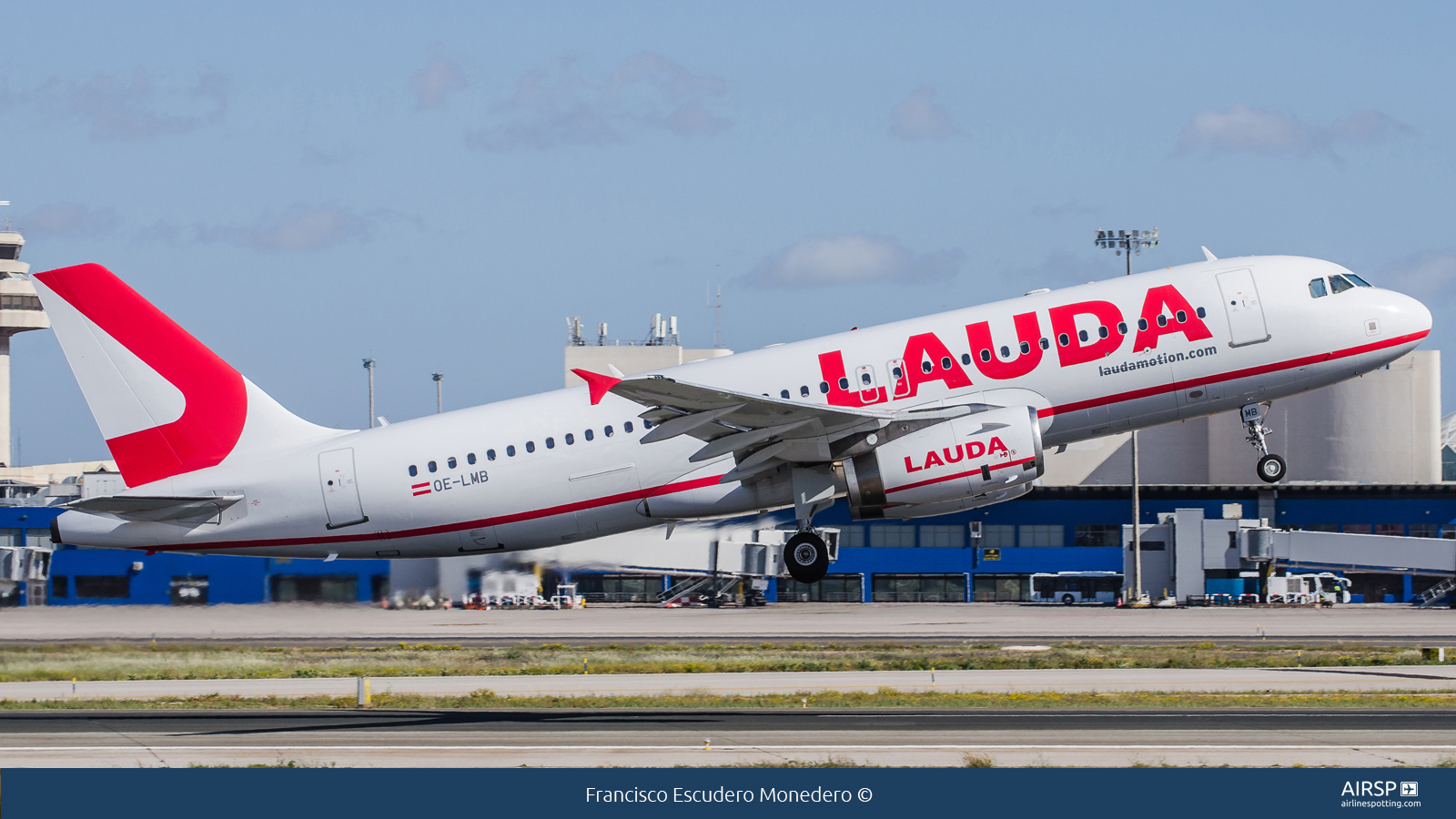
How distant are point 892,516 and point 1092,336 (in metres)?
5.89

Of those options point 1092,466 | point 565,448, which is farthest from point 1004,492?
point 1092,466

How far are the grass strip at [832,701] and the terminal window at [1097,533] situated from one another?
64.9 metres

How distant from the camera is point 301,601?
4800 cm

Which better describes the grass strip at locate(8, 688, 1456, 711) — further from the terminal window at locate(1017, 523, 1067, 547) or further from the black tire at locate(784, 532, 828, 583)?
the terminal window at locate(1017, 523, 1067, 547)

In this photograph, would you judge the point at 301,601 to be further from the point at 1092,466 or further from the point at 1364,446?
the point at 1364,446

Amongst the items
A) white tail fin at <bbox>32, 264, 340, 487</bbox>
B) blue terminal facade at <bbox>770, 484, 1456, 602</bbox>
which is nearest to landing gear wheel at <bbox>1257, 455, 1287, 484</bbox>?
white tail fin at <bbox>32, 264, 340, 487</bbox>

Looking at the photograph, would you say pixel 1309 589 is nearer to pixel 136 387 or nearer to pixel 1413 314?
pixel 1413 314

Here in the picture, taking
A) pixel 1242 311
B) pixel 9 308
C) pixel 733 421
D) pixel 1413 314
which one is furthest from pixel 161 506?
pixel 9 308

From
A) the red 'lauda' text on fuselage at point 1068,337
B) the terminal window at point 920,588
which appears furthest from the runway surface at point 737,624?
the red 'lauda' text on fuselage at point 1068,337

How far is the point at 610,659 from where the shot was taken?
50.2 metres

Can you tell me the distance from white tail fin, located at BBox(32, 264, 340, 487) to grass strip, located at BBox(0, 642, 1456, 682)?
11.3 meters

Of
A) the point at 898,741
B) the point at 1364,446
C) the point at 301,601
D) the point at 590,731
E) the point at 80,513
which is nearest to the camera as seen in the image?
the point at 898,741

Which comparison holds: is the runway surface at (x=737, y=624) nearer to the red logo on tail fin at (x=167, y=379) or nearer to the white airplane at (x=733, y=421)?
the red logo on tail fin at (x=167, y=379)

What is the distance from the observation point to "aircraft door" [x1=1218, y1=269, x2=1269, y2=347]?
32.7m
